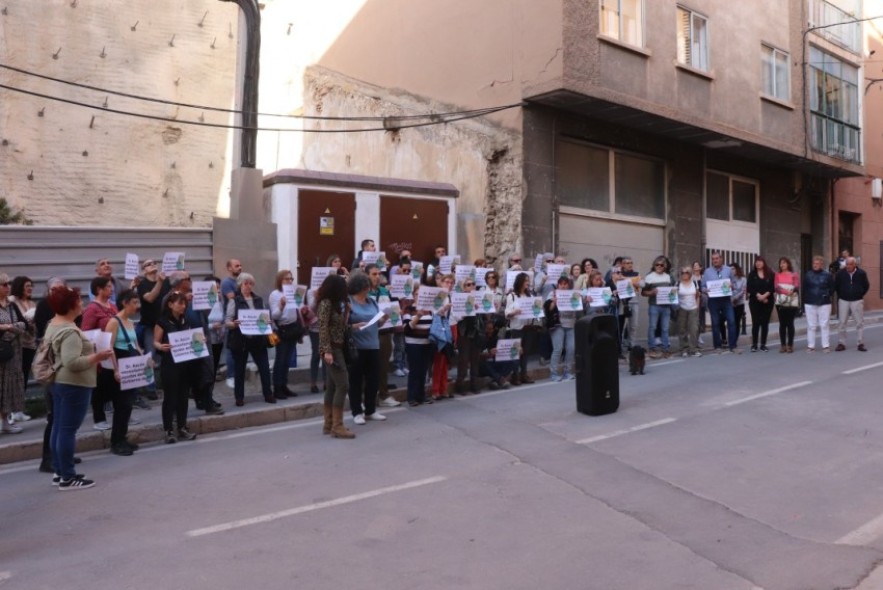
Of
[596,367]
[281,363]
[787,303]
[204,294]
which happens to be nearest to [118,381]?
[204,294]

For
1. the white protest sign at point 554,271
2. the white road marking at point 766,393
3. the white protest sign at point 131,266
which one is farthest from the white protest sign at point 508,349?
the white protest sign at point 131,266

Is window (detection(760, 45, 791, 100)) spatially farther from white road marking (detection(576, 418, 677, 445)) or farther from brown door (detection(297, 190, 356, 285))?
white road marking (detection(576, 418, 677, 445))

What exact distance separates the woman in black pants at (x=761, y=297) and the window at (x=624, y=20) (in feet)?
17.7

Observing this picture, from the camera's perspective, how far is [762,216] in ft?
74.0

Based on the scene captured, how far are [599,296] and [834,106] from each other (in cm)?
1480

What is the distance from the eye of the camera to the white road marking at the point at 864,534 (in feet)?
18.0

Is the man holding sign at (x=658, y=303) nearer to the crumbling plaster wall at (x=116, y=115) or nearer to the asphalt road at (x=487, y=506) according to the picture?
the asphalt road at (x=487, y=506)

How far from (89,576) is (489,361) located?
7.28 meters

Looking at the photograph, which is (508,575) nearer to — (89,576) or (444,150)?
(89,576)

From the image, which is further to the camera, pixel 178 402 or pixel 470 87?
pixel 470 87

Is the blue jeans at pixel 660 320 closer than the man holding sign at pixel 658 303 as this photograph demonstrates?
No

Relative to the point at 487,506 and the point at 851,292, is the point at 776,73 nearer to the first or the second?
the point at 851,292

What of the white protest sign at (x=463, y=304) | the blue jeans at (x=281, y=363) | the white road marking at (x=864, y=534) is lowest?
the white road marking at (x=864, y=534)

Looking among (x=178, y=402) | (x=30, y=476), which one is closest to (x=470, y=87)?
(x=178, y=402)
